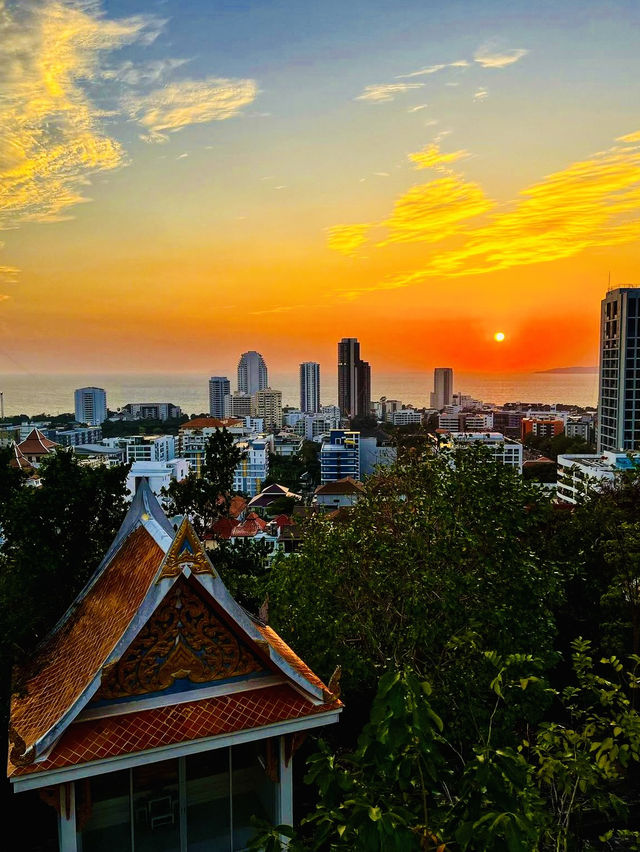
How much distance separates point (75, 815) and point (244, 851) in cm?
Result: 182

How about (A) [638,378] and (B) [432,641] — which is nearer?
(B) [432,641]

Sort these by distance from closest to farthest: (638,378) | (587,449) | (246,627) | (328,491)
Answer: (246,627) < (328,491) < (638,378) < (587,449)

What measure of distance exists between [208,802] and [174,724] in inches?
59.6

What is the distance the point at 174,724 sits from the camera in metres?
5.95

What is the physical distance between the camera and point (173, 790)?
263 inches

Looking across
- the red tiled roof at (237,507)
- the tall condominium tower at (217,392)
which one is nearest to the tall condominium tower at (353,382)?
the tall condominium tower at (217,392)

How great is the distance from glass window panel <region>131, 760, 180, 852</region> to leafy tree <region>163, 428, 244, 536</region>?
836cm

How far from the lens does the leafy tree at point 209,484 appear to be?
1485 centimetres

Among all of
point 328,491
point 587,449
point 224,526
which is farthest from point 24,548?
point 587,449

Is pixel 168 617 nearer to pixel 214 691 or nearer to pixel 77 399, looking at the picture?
pixel 214 691

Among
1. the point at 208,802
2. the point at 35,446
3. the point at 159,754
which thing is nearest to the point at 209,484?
the point at 208,802

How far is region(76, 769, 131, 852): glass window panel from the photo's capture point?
6.53 m

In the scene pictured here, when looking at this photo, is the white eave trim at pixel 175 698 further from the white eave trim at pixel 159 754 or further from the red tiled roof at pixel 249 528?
the red tiled roof at pixel 249 528

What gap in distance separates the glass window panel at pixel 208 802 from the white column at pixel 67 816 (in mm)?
1288
